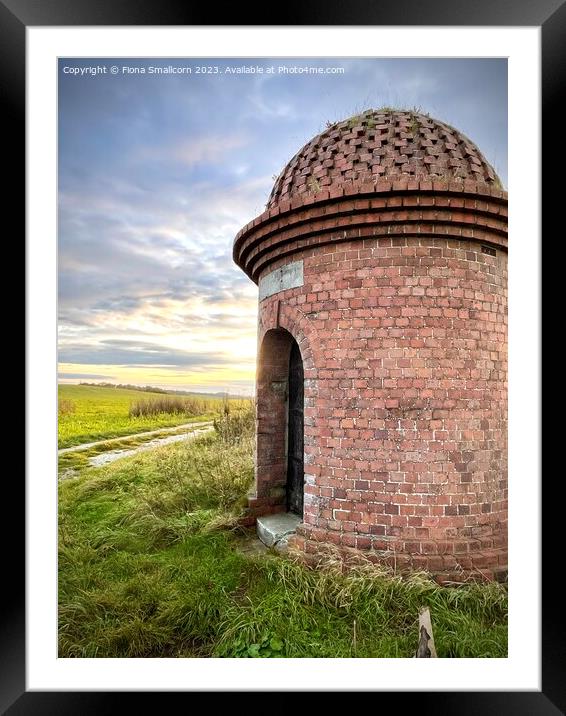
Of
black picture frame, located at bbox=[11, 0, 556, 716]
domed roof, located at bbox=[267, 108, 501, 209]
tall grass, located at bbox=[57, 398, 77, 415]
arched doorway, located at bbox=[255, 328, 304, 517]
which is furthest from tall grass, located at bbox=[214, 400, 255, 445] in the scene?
black picture frame, located at bbox=[11, 0, 556, 716]

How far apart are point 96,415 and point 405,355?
3.25 metres

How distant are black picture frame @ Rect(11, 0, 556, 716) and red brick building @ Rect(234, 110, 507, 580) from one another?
0.87 meters

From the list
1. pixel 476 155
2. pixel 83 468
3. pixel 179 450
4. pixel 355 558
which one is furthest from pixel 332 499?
pixel 179 450

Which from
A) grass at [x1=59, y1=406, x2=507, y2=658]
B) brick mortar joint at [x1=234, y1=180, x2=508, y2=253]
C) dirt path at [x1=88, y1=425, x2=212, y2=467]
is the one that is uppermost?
brick mortar joint at [x1=234, y1=180, x2=508, y2=253]

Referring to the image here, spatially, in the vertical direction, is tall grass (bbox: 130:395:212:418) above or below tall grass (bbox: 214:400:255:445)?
above

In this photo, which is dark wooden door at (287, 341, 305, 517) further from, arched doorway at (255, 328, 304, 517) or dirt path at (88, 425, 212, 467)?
dirt path at (88, 425, 212, 467)

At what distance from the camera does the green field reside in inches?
131

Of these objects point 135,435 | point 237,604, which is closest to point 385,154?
point 237,604

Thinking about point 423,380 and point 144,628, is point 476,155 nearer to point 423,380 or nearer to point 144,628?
point 423,380

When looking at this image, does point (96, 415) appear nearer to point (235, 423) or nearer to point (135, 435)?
point (135, 435)

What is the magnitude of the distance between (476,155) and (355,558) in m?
4.05

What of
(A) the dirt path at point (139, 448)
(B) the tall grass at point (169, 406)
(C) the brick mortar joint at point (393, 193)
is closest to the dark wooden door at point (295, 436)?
(C) the brick mortar joint at point (393, 193)
